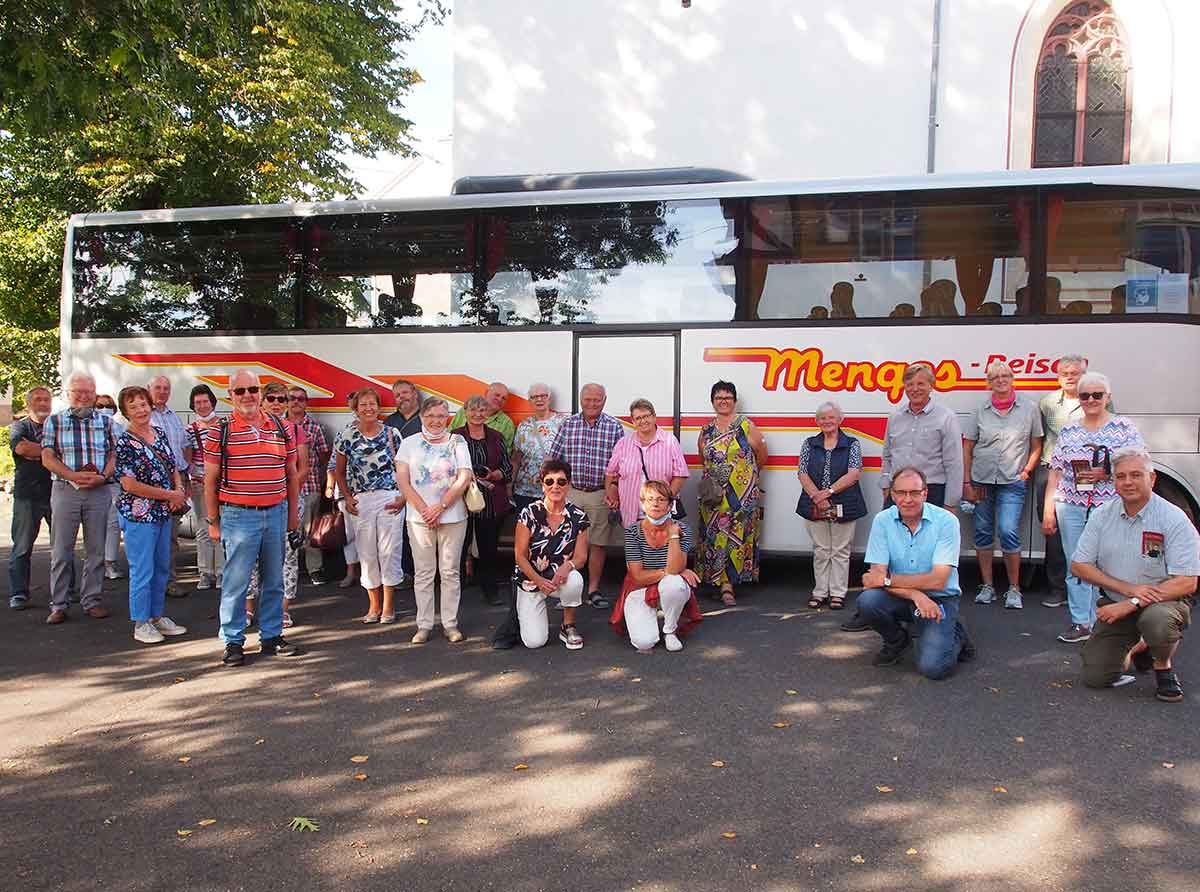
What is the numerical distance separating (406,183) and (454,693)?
126 ft

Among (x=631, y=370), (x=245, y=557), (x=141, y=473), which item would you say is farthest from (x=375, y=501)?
(x=631, y=370)

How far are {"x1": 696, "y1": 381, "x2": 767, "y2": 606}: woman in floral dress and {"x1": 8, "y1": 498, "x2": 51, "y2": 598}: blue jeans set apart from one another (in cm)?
570

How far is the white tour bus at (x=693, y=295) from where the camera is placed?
781cm

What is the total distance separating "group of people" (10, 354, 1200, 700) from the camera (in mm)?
5766

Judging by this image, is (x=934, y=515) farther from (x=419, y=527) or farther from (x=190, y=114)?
(x=190, y=114)

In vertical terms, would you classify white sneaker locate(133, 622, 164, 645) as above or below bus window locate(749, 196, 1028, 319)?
below

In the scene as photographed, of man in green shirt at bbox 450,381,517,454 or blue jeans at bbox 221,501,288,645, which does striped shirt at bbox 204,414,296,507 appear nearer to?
blue jeans at bbox 221,501,288,645

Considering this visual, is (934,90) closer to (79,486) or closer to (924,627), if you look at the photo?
(924,627)

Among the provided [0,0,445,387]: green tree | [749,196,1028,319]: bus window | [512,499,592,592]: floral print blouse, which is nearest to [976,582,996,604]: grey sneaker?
[749,196,1028,319]: bus window

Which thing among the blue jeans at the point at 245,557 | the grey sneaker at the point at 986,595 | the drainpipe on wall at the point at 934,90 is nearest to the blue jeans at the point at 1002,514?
the grey sneaker at the point at 986,595

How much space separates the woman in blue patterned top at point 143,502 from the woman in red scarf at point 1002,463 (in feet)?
20.3

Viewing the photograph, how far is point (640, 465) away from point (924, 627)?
256 centimetres

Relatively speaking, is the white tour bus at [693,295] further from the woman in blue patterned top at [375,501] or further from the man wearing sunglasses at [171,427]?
the woman in blue patterned top at [375,501]

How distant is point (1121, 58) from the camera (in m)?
13.7
